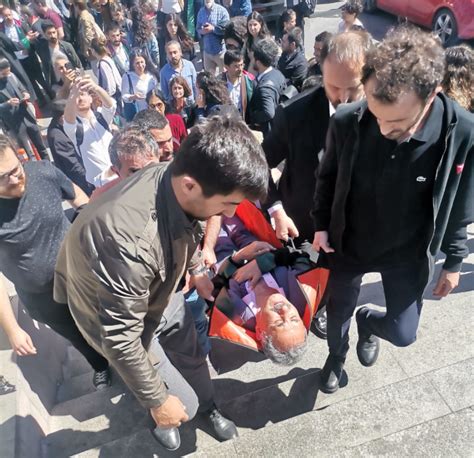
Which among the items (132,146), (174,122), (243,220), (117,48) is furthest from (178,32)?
(132,146)

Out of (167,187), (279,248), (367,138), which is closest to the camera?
(167,187)

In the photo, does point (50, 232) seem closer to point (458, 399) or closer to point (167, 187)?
point (167, 187)

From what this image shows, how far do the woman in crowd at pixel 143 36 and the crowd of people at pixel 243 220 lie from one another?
269 centimetres

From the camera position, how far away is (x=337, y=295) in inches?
105

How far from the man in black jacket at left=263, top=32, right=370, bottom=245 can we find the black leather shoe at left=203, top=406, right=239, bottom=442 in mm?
1167

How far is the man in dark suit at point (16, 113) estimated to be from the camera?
5.36 m

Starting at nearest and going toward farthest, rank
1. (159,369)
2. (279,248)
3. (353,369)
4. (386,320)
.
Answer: (159,369), (386,320), (353,369), (279,248)

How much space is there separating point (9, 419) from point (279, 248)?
2.02 m

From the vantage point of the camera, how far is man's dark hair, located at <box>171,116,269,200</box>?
5.29 feet

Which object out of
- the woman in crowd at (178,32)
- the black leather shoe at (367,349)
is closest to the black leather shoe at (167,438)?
the black leather shoe at (367,349)

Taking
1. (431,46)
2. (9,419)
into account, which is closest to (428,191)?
(431,46)

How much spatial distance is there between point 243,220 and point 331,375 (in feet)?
4.55

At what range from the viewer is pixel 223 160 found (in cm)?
161

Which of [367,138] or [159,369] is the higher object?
[367,138]
